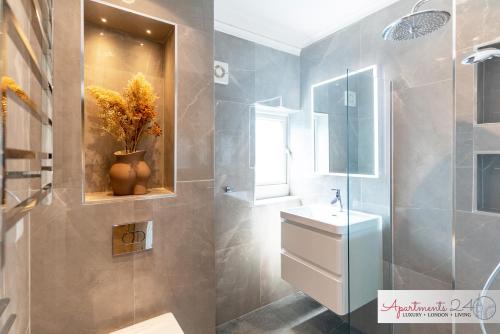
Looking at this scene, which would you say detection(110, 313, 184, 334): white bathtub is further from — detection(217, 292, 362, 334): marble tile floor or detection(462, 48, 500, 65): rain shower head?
detection(462, 48, 500, 65): rain shower head

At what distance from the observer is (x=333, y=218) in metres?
1.87

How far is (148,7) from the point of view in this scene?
3.84 ft

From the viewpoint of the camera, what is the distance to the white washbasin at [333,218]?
4.86ft

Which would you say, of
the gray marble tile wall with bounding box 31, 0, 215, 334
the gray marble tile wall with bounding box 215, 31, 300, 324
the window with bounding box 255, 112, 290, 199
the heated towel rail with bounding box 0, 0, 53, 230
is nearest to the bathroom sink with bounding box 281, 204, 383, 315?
the gray marble tile wall with bounding box 215, 31, 300, 324

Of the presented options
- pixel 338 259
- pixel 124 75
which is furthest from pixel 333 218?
pixel 124 75

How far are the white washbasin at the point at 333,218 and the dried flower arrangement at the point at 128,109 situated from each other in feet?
4.08

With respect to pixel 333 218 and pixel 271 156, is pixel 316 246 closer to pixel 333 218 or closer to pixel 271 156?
pixel 333 218

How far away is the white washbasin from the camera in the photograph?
4.86 ft

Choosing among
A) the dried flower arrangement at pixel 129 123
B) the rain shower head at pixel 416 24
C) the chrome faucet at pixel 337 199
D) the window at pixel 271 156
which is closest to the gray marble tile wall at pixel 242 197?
the window at pixel 271 156

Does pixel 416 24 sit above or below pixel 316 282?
above

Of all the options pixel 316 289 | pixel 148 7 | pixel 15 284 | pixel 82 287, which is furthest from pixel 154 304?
pixel 148 7

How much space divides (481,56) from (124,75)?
72.5 inches

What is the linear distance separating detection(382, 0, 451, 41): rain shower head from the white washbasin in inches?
41.1

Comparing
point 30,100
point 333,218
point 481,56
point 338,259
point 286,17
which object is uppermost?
point 286,17
